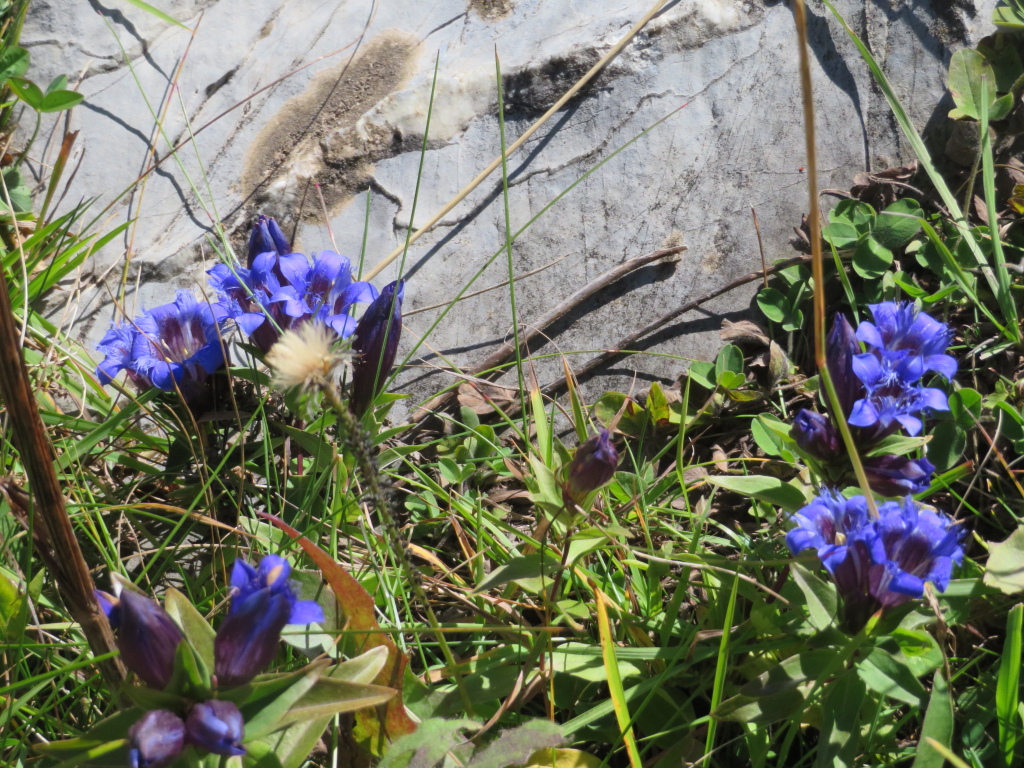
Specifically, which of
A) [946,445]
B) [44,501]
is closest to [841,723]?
[946,445]

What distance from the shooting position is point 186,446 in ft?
5.56

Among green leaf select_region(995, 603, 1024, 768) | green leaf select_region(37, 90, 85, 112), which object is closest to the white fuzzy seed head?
green leaf select_region(995, 603, 1024, 768)

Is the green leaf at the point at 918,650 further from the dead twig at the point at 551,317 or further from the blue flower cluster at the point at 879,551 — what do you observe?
the dead twig at the point at 551,317

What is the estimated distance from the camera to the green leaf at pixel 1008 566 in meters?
1.29

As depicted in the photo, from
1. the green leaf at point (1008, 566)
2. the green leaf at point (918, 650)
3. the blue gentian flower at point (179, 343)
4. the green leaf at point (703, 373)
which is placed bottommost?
the green leaf at point (918, 650)

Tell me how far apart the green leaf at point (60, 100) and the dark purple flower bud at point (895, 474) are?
85.2 inches

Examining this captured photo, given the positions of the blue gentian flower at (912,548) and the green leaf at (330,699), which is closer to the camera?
the green leaf at (330,699)

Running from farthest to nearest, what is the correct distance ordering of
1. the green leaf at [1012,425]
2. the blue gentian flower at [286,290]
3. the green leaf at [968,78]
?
the green leaf at [968,78]
the green leaf at [1012,425]
the blue gentian flower at [286,290]

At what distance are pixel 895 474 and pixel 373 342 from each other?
0.95m

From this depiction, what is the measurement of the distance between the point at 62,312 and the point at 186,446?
0.74 m

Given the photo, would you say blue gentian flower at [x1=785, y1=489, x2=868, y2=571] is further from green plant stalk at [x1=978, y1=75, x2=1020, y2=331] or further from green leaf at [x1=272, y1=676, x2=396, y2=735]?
green plant stalk at [x1=978, y1=75, x2=1020, y2=331]

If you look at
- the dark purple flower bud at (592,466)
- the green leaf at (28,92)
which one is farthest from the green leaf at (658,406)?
the green leaf at (28,92)

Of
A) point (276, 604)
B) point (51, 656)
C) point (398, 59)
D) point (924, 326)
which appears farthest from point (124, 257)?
point (924, 326)

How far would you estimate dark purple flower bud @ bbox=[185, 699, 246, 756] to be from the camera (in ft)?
3.11
